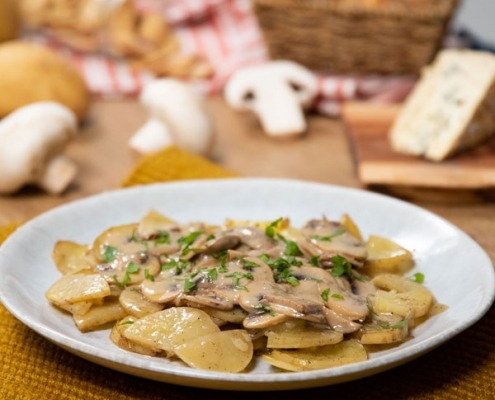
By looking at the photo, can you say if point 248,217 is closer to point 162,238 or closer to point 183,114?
point 162,238

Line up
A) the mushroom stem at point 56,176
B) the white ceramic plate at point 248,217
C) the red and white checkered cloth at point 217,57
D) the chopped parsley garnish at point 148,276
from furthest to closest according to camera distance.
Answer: the red and white checkered cloth at point 217,57, the mushroom stem at point 56,176, the chopped parsley garnish at point 148,276, the white ceramic plate at point 248,217

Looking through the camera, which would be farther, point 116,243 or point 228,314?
point 116,243

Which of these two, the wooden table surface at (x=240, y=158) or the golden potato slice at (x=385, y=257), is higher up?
the golden potato slice at (x=385, y=257)

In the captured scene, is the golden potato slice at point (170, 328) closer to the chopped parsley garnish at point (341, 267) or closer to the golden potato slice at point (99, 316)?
the golden potato slice at point (99, 316)

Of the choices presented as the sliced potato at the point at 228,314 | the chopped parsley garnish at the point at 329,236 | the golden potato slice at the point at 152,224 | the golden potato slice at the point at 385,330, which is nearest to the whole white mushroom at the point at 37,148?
the golden potato slice at the point at 152,224

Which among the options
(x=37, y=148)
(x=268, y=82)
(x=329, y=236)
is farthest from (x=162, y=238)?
(x=268, y=82)

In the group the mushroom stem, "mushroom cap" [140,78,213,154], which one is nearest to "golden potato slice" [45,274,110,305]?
the mushroom stem
